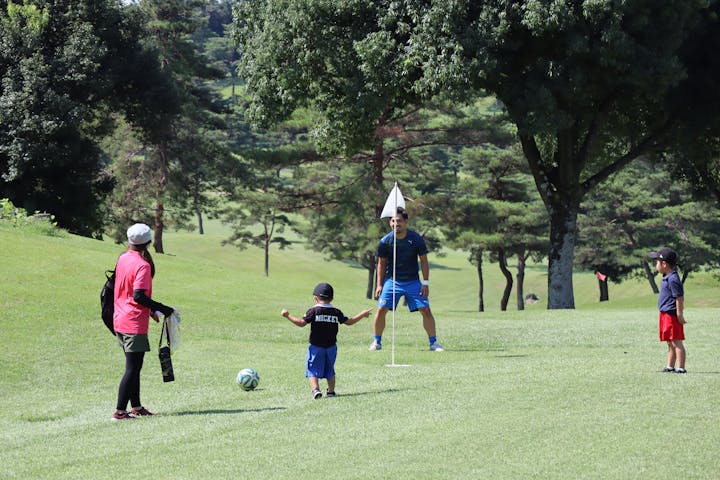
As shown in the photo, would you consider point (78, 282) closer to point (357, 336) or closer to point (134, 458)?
point (357, 336)

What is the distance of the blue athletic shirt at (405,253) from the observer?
16.5m

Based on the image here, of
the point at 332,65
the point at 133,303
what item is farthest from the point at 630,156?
the point at 133,303

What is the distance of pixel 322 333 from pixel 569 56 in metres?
17.6

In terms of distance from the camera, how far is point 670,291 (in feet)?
45.0

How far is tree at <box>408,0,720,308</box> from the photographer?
1049 inches

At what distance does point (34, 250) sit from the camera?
2972 centimetres

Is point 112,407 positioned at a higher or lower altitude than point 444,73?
lower

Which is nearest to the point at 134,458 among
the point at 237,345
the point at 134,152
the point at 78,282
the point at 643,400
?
the point at 643,400

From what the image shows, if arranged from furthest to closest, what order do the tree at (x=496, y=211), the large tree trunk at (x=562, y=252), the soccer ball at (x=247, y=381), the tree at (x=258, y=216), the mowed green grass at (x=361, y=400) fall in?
1. the tree at (x=258, y=216)
2. the tree at (x=496, y=211)
3. the large tree trunk at (x=562, y=252)
4. the soccer ball at (x=247, y=381)
5. the mowed green grass at (x=361, y=400)

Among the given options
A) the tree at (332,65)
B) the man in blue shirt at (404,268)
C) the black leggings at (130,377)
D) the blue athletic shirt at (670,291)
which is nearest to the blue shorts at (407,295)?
the man in blue shirt at (404,268)

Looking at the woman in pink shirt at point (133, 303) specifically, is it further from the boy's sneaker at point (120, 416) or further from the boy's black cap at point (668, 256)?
the boy's black cap at point (668, 256)

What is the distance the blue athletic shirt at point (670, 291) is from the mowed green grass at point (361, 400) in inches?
35.1

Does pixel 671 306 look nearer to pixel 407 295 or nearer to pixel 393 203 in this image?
pixel 407 295

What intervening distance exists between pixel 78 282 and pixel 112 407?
14.6m
